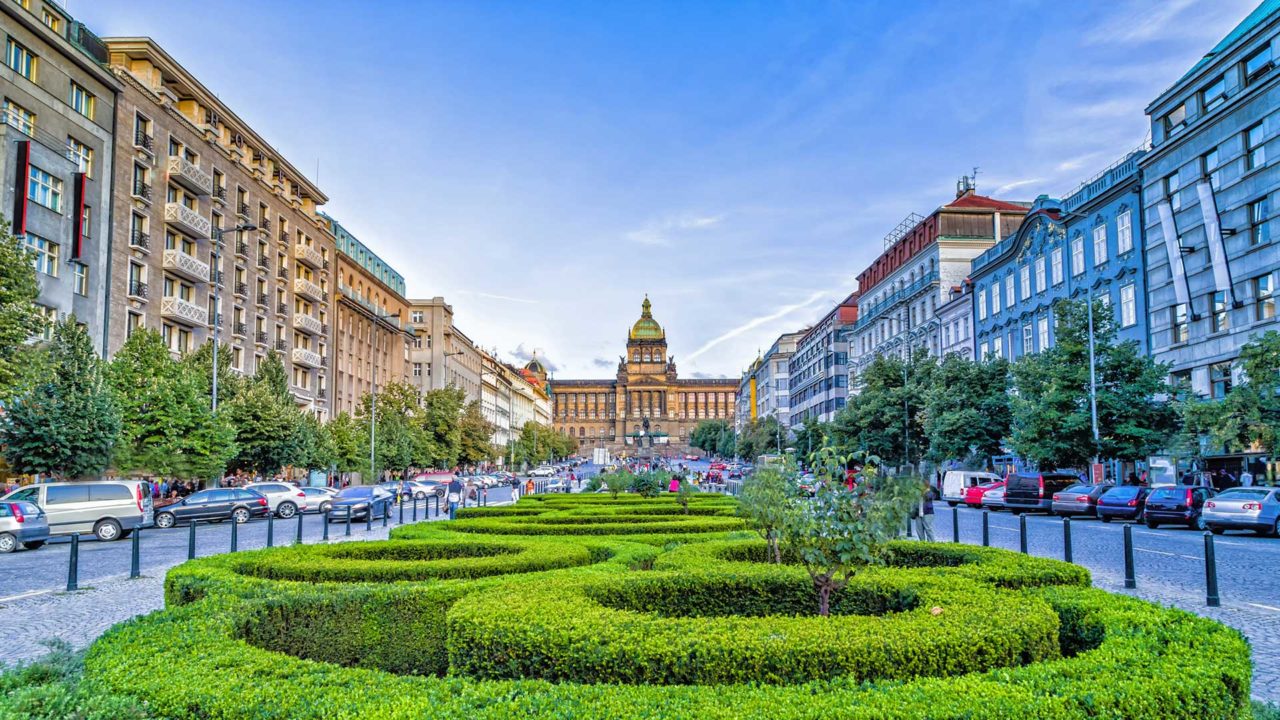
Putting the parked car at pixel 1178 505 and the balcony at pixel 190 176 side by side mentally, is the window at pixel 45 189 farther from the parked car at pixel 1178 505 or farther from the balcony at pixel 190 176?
the parked car at pixel 1178 505

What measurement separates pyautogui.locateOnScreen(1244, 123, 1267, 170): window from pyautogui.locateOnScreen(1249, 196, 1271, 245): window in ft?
4.34

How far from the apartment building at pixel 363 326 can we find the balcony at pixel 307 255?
422 centimetres

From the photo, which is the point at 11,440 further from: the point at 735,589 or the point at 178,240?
the point at 735,589

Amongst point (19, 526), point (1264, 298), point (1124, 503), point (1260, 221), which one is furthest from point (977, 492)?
point (19, 526)

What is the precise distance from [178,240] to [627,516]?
3514 centimetres

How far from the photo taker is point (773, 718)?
4.62 metres

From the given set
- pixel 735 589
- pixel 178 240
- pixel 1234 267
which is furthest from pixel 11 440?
pixel 1234 267

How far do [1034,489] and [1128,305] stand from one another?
11.1 m

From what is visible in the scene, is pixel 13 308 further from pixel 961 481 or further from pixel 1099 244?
pixel 1099 244

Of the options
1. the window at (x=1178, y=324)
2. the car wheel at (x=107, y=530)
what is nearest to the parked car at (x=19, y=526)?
the car wheel at (x=107, y=530)

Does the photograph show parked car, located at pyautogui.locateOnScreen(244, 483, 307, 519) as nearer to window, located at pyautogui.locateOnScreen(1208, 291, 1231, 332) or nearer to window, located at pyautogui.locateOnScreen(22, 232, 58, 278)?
window, located at pyautogui.locateOnScreen(22, 232, 58, 278)

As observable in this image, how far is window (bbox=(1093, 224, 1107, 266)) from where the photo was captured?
44750mm

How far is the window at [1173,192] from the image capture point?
38719 millimetres

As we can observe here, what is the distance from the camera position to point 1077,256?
156ft
